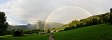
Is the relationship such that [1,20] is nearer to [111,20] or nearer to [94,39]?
[111,20]

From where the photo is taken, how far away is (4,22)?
116 meters

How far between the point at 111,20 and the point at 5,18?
57251 millimetres

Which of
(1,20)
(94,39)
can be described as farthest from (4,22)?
(94,39)

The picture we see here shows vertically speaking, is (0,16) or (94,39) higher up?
(0,16)

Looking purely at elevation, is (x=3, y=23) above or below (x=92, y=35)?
above

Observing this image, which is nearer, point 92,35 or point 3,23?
point 92,35

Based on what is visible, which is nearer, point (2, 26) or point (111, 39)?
point (111, 39)

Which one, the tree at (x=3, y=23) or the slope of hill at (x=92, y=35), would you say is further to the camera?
the tree at (x=3, y=23)

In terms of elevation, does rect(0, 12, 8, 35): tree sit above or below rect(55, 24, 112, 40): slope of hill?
above

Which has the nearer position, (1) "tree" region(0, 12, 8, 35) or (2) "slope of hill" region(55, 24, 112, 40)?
(2) "slope of hill" region(55, 24, 112, 40)

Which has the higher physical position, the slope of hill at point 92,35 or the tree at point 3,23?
the tree at point 3,23

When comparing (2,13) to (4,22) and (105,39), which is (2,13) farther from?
(105,39)

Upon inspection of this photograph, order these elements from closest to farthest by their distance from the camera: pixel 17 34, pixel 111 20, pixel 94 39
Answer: pixel 94 39
pixel 111 20
pixel 17 34

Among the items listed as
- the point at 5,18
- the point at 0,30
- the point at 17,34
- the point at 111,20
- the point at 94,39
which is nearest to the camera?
the point at 94,39
